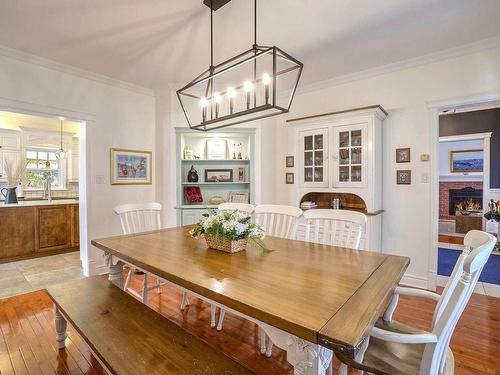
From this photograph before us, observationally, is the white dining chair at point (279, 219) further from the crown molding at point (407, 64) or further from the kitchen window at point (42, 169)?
the kitchen window at point (42, 169)

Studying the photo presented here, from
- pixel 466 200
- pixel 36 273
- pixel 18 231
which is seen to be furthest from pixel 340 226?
pixel 466 200

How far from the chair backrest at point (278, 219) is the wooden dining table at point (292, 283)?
0.31 meters

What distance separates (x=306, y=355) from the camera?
3.11 ft

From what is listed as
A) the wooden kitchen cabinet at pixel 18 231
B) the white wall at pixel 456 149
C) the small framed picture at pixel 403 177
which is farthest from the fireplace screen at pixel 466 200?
the wooden kitchen cabinet at pixel 18 231

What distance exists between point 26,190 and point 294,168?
496cm

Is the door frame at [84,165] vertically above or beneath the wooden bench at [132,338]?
above

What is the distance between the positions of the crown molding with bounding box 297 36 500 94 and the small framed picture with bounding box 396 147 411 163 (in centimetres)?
94

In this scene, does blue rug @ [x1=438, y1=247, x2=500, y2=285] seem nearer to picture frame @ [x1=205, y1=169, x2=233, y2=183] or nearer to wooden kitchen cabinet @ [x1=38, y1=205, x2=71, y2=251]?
picture frame @ [x1=205, y1=169, x2=233, y2=183]

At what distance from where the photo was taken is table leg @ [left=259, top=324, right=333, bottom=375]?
3.09 feet

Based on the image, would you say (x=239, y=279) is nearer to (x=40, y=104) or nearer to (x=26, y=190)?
(x=40, y=104)

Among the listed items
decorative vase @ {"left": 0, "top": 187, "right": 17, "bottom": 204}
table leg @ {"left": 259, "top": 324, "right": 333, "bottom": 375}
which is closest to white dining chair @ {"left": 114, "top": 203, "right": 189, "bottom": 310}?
table leg @ {"left": 259, "top": 324, "right": 333, "bottom": 375}

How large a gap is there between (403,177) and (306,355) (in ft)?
9.35

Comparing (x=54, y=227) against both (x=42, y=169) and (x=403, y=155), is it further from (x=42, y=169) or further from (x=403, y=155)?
(x=403, y=155)

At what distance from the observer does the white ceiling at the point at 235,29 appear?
212 centimetres
